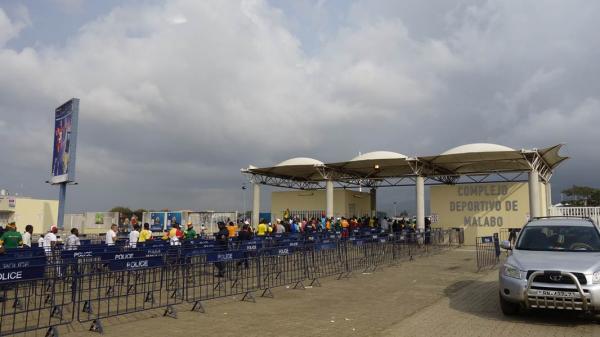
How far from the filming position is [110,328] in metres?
7.17

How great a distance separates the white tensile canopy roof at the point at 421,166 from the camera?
26.1 metres

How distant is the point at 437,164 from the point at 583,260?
76.4 ft

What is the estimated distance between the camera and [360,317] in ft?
26.0

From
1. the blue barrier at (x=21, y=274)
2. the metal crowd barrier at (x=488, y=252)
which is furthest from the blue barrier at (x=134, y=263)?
the metal crowd barrier at (x=488, y=252)

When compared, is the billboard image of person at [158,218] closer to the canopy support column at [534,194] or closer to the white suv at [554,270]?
the canopy support column at [534,194]

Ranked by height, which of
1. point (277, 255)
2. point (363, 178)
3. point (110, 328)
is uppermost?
point (363, 178)

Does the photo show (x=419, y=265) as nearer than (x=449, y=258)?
Yes

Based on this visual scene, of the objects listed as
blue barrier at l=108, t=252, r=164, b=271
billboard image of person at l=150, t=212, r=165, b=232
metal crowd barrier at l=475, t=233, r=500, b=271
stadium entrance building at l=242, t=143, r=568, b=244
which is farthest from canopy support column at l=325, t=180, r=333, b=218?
blue barrier at l=108, t=252, r=164, b=271

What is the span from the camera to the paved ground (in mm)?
6891

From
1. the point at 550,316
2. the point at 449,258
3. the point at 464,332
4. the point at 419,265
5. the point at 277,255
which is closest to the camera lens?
the point at 464,332

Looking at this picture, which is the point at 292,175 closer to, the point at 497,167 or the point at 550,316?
the point at 497,167

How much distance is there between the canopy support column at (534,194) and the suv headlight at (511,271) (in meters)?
19.9

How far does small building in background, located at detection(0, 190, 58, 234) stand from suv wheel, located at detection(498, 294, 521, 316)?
3943cm

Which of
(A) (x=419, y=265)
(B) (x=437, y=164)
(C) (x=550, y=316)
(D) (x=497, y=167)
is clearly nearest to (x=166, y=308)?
(C) (x=550, y=316)
